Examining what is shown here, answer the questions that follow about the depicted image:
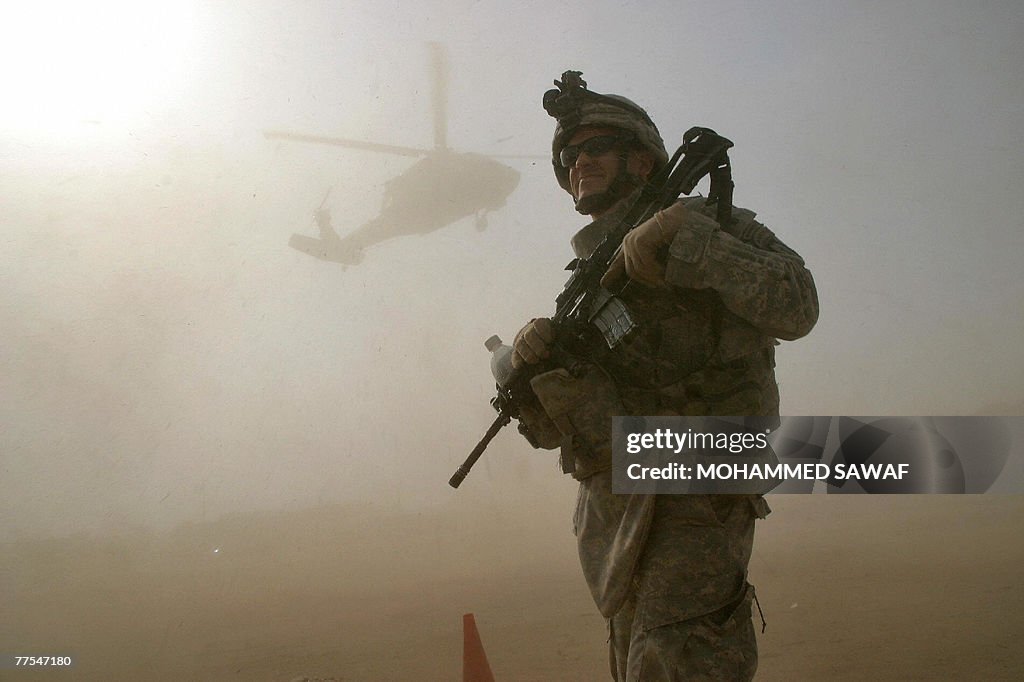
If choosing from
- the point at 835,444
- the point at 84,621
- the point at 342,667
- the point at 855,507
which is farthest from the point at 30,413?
the point at 855,507

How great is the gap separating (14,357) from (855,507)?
238 inches

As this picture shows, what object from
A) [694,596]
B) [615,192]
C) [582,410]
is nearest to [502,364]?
[582,410]

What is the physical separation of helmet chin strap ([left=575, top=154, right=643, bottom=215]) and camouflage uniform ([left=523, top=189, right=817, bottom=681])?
5 cm

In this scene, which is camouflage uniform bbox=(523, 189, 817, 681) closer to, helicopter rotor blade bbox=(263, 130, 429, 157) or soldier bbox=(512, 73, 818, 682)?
soldier bbox=(512, 73, 818, 682)

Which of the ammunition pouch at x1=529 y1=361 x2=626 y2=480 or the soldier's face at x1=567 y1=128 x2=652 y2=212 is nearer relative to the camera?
the ammunition pouch at x1=529 y1=361 x2=626 y2=480

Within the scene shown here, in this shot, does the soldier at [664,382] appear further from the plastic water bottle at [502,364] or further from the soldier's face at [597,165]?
the plastic water bottle at [502,364]

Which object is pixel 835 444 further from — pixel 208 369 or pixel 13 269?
pixel 13 269

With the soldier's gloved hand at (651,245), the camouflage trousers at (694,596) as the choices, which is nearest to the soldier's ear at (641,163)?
the soldier's gloved hand at (651,245)

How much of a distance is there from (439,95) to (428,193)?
80 cm

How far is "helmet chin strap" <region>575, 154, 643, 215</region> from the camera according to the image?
88.9 inches

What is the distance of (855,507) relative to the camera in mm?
4805

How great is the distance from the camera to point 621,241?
2113mm

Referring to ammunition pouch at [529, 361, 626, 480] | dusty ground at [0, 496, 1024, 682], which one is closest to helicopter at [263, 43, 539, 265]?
dusty ground at [0, 496, 1024, 682]

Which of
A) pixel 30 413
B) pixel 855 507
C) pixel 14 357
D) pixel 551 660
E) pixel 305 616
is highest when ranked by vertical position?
pixel 14 357
